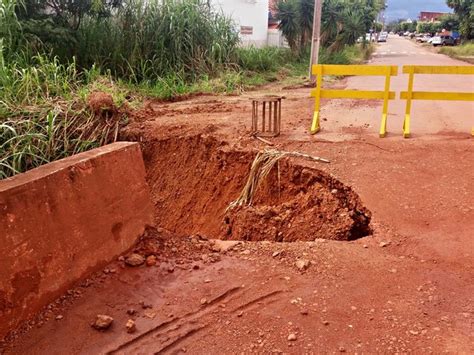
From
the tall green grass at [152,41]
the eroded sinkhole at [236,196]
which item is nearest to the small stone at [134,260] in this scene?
the eroded sinkhole at [236,196]

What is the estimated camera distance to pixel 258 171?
5.64m

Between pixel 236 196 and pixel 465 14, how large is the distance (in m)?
35.4

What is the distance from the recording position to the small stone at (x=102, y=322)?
294 centimetres

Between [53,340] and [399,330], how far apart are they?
2.13 meters

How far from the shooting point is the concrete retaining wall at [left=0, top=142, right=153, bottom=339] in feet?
9.62

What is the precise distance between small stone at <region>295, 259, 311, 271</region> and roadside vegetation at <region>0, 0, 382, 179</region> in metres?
2.89

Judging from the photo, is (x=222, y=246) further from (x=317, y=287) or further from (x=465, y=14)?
(x=465, y=14)

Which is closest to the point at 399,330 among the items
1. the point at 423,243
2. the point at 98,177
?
the point at 423,243

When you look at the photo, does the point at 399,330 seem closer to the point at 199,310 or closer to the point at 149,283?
the point at 199,310

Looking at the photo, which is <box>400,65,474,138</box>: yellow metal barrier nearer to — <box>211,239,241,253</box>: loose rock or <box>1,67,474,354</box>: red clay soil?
<box>1,67,474,354</box>: red clay soil

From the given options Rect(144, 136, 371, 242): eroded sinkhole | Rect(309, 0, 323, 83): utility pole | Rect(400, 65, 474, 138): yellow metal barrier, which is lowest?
Rect(144, 136, 371, 242): eroded sinkhole

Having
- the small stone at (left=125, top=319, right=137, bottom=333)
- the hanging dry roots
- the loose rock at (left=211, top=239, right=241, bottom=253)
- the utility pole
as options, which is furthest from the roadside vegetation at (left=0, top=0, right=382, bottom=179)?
the small stone at (left=125, top=319, right=137, bottom=333)

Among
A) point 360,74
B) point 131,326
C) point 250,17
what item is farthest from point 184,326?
point 250,17

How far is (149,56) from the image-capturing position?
434 inches
